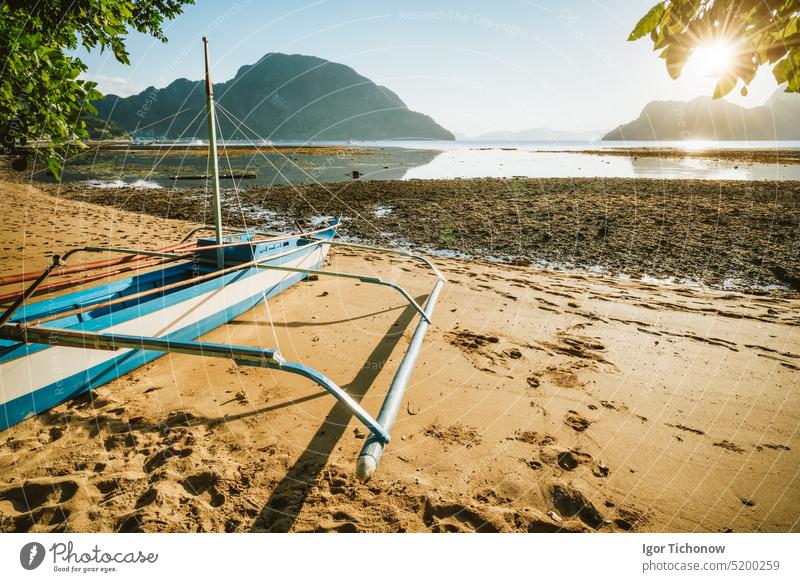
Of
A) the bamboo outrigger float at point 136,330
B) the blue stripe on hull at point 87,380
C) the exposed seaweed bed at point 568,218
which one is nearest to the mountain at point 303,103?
the exposed seaweed bed at point 568,218

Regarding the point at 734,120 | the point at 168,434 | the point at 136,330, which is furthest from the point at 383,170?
the point at 734,120

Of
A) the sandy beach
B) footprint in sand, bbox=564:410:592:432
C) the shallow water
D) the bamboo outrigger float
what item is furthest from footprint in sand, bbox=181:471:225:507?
the shallow water

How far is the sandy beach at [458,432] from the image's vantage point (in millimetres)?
2539

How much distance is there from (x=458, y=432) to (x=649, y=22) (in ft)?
11.0

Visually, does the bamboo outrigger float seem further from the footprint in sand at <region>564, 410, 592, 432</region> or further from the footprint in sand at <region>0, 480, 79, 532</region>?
the footprint in sand at <region>564, 410, 592, 432</region>

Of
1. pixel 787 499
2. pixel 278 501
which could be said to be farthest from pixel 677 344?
pixel 278 501

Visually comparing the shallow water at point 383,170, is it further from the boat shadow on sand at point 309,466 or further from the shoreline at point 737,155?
the boat shadow on sand at point 309,466

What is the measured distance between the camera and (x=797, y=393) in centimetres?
392

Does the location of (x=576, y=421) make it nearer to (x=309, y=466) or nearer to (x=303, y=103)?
(x=309, y=466)

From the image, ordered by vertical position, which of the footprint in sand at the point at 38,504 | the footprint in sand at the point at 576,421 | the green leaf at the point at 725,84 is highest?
the green leaf at the point at 725,84

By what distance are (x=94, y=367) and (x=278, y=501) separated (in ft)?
8.58

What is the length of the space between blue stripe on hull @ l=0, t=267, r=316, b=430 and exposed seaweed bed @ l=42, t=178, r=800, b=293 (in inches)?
269

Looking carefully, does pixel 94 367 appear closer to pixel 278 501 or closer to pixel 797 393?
pixel 278 501

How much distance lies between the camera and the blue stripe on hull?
3.09 m
